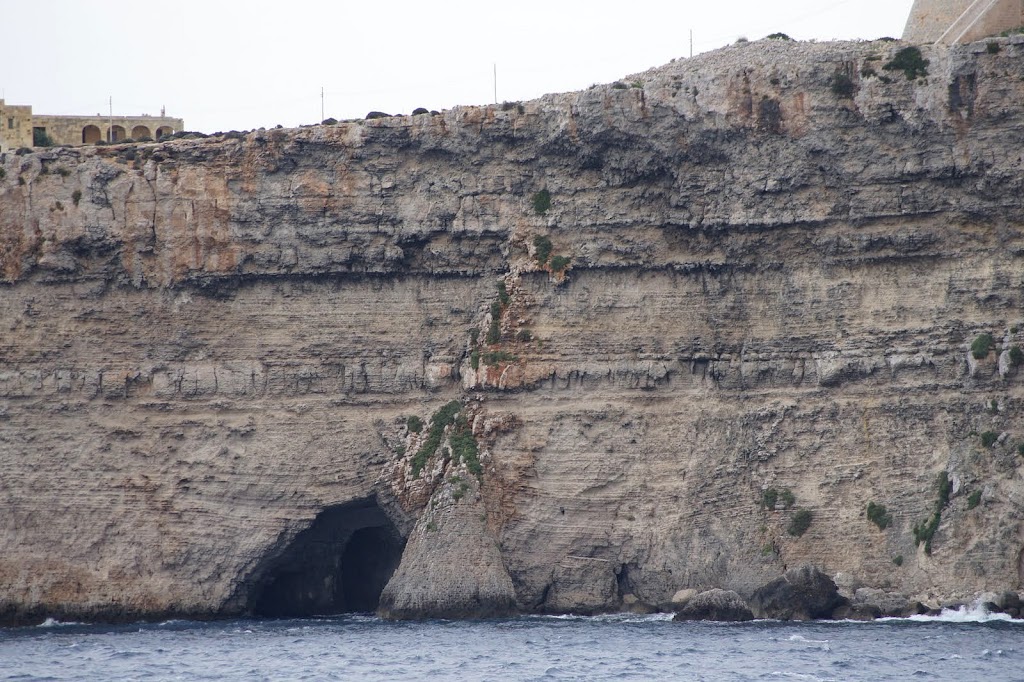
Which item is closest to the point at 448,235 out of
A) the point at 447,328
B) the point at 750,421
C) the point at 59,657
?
the point at 447,328

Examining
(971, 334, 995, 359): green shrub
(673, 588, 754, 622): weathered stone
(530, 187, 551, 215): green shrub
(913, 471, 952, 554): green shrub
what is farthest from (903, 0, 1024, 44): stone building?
(673, 588, 754, 622): weathered stone

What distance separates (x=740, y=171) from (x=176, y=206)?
49.0 feet

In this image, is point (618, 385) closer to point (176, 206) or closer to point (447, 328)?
point (447, 328)

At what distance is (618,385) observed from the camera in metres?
51.6

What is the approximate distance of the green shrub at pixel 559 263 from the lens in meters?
52.2

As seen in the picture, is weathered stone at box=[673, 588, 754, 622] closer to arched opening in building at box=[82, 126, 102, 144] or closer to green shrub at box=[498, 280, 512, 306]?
green shrub at box=[498, 280, 512, 306]

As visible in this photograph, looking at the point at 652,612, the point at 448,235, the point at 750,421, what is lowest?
the point at 652,612

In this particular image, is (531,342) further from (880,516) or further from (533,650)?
(533,650)

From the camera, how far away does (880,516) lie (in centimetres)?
4881

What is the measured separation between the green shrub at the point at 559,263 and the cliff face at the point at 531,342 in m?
0.10

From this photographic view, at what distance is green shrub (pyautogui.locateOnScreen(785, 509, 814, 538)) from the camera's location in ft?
162

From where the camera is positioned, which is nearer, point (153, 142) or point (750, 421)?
point (750, 421)

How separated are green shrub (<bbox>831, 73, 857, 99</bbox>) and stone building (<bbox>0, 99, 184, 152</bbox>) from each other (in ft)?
84.6

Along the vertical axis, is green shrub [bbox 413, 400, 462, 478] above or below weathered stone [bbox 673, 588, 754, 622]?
above
